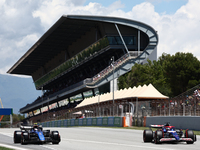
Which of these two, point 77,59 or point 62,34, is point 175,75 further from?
point 77,59

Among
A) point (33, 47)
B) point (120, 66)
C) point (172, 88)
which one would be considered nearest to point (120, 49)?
point (120, 66)

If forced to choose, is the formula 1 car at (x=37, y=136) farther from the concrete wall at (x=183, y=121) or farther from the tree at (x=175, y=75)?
the tree at (x=175, y=75)

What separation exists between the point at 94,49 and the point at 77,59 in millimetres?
9556

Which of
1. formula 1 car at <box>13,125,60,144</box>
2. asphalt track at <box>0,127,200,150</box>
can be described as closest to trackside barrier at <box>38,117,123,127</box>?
asphalt track at <box>0,127,200,150</box>

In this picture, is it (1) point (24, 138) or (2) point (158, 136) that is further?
(1) point (24, 138)

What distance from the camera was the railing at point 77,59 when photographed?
71.4 metres

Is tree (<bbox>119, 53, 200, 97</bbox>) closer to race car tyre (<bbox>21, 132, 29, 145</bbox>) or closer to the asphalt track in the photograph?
the asphalt track

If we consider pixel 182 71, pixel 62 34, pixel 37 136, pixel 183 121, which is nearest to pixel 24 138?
pixel 37 136

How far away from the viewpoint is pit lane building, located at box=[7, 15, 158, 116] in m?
67.3

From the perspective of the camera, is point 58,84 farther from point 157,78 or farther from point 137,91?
point 137,91

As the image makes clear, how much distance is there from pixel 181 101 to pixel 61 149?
1641 cm

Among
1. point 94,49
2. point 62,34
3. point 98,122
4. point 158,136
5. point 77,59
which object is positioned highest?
point 62,34

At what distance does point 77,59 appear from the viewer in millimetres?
82562

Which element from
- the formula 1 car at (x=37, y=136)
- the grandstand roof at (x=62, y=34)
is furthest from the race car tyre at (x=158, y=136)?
the grandstand roof at (x=62, y=34)
